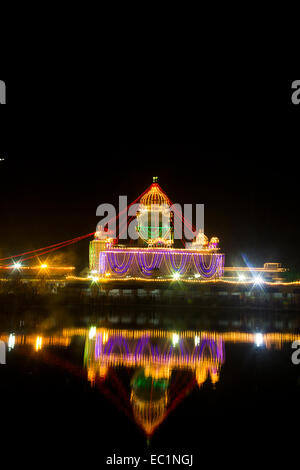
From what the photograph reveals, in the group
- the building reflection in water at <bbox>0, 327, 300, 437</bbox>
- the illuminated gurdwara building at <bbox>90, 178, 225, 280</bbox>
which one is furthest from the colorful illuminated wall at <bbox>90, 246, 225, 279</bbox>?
the building reflection in water at <bbox>0, 327, 300, 437</bbox>

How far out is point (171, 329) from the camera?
57.5ft

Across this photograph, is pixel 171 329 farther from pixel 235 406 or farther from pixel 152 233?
pixel 152 233

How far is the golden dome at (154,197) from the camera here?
38.8m

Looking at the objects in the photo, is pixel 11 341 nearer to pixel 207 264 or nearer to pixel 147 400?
pixel 147 400

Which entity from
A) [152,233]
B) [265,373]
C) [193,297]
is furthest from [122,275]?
[265,373]

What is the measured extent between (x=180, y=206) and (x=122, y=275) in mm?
7845

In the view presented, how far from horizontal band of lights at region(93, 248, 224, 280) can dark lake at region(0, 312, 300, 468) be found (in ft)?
68.3

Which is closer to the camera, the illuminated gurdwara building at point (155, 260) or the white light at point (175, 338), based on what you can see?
the white light at point (175, 338)

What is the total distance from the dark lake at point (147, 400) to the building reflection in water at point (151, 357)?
0.03m

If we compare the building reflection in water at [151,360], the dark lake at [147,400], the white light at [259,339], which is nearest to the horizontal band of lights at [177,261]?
the building reflection in water at [151,360]

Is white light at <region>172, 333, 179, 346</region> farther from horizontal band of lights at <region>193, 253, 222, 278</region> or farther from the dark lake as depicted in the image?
horizontal band of lights at <region>193, 253, 222, 278</region>

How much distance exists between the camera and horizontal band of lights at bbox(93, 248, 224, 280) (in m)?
36.0

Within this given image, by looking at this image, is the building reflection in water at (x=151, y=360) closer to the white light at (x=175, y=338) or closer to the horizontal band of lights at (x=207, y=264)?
the white light at (x=175, y=338)

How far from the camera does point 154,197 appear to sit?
3888 cm
